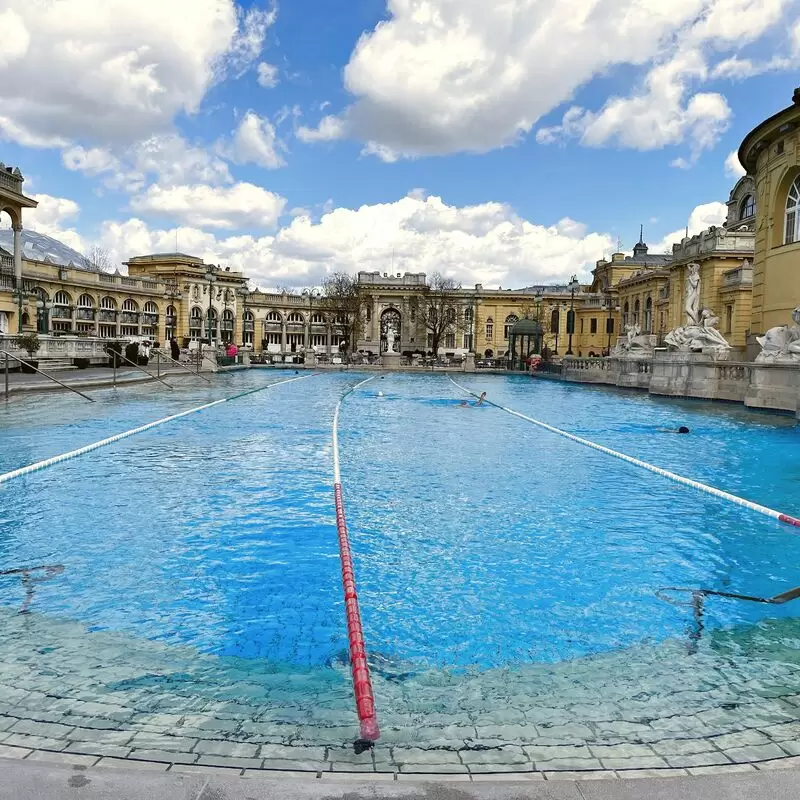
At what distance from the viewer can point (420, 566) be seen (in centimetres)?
698

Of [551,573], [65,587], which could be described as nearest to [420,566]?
[551,573]

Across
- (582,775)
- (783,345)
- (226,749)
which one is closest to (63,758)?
(226,749)

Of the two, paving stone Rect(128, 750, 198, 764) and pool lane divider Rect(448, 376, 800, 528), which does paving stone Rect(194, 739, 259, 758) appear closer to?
paving stone Rect(128, 750, 198, 764)

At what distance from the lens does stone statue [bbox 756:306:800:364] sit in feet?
69.0

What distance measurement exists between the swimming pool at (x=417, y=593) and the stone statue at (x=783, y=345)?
9.04 m

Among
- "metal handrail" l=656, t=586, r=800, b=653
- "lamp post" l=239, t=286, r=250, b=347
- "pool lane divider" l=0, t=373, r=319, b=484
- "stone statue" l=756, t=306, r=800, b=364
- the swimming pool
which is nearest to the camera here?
the swimming pool

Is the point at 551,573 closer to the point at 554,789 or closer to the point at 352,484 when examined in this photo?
the point at 554,789

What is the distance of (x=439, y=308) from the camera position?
10225 centimetres

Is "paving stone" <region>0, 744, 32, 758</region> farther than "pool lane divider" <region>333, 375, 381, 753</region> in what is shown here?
No

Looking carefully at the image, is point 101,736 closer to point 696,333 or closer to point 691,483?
point 691,483

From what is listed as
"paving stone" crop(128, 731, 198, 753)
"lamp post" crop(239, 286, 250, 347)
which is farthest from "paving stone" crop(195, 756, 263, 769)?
"lamp post" crop(239, 286, 250, 347)

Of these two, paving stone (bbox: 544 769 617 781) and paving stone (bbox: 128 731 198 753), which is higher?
paving stone (bbox: 544 769 617 781)

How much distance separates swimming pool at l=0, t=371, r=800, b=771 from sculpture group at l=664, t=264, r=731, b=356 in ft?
52.7

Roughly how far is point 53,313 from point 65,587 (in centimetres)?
7352
